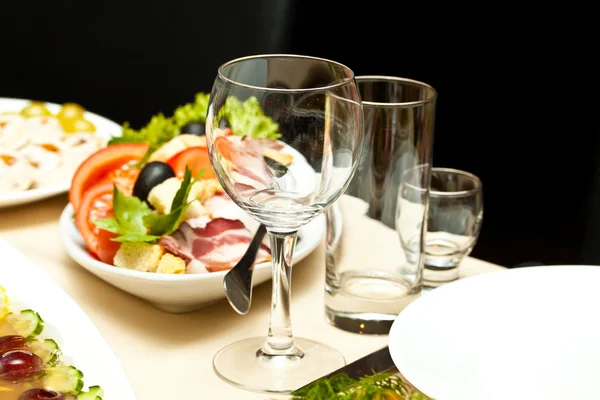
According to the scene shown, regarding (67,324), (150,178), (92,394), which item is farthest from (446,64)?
(92,394)

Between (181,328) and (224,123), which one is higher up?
(224,123)

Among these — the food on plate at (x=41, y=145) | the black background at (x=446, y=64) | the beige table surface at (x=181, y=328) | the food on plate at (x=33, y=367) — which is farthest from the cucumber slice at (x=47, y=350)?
the black background at (x=446, y=64)

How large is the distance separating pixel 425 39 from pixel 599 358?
2.25 metres

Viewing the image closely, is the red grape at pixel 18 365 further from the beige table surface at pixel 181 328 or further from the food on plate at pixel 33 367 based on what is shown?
the beige table surface at pixel 181 328

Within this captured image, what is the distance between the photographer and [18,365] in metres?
0.77

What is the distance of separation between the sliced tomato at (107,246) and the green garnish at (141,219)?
0.8 inches

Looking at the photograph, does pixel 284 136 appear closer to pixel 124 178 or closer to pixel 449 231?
pixel 449 231

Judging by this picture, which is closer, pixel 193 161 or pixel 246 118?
pixel 246 118

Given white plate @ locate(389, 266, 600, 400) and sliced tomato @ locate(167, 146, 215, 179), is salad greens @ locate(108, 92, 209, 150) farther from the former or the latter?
white plate @ locate(389, 266, 600, 400)

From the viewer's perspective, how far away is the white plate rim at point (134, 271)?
0.99m

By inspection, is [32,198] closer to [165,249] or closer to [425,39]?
[165,249]

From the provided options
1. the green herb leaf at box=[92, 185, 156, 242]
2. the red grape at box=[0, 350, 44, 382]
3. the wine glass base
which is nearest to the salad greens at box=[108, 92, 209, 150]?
the green herb leaf at box=[92, 185, 156, 242]

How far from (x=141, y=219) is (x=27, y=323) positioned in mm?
279

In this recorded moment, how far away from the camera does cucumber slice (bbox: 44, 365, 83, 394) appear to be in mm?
746
